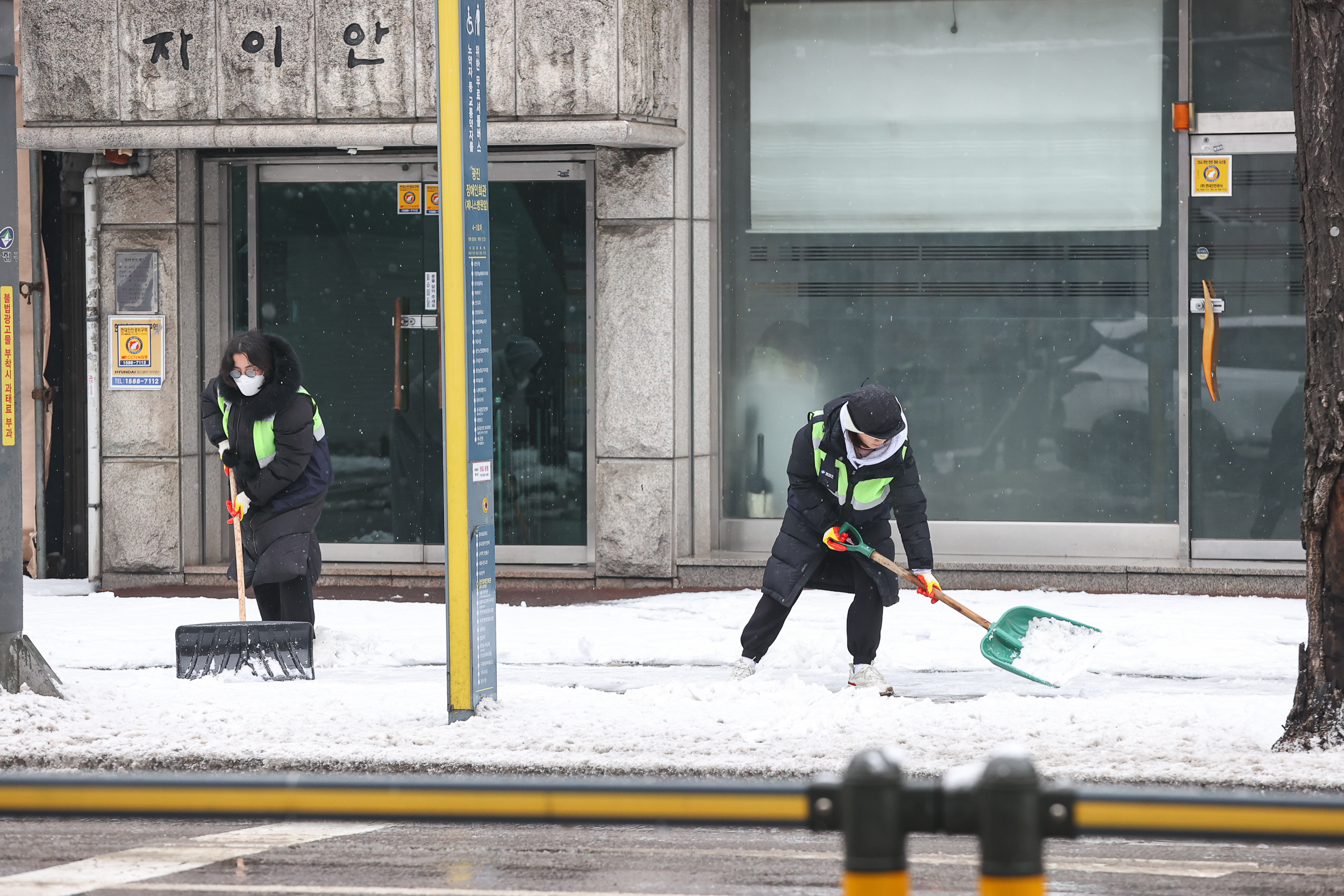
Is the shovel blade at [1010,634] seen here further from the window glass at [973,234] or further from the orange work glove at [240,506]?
the orange work glove at [240,506]

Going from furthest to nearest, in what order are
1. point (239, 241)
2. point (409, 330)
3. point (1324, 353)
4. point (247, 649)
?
point (239, 241)
point (409, 330)
point (247, 649)
point (1324, 353)

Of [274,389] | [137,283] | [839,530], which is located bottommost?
[839,530]

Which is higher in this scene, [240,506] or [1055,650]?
[240,506]

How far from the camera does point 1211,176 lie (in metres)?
11.0

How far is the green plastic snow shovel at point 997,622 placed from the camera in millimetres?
7773

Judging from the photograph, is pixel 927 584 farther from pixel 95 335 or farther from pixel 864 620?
pixel 95 335

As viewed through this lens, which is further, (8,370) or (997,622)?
(997,622)

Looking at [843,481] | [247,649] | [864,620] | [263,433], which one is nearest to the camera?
[843,481]

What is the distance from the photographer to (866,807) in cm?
231

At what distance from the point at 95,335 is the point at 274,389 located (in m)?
3.92

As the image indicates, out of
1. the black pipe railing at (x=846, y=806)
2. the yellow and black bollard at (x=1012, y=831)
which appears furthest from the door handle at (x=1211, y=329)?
the yellow and black bollard at (x=1012, y=831)

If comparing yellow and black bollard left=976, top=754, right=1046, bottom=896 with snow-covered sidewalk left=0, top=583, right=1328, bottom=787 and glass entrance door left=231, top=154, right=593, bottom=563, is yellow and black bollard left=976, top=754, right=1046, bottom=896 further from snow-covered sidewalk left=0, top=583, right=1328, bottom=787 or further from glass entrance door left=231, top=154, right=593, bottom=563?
glass entrance door left=231, top=154, right=593, bottom=563

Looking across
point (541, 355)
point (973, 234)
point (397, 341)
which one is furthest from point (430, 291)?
point (973, 234)

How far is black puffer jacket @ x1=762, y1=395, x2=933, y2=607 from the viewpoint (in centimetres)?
779
